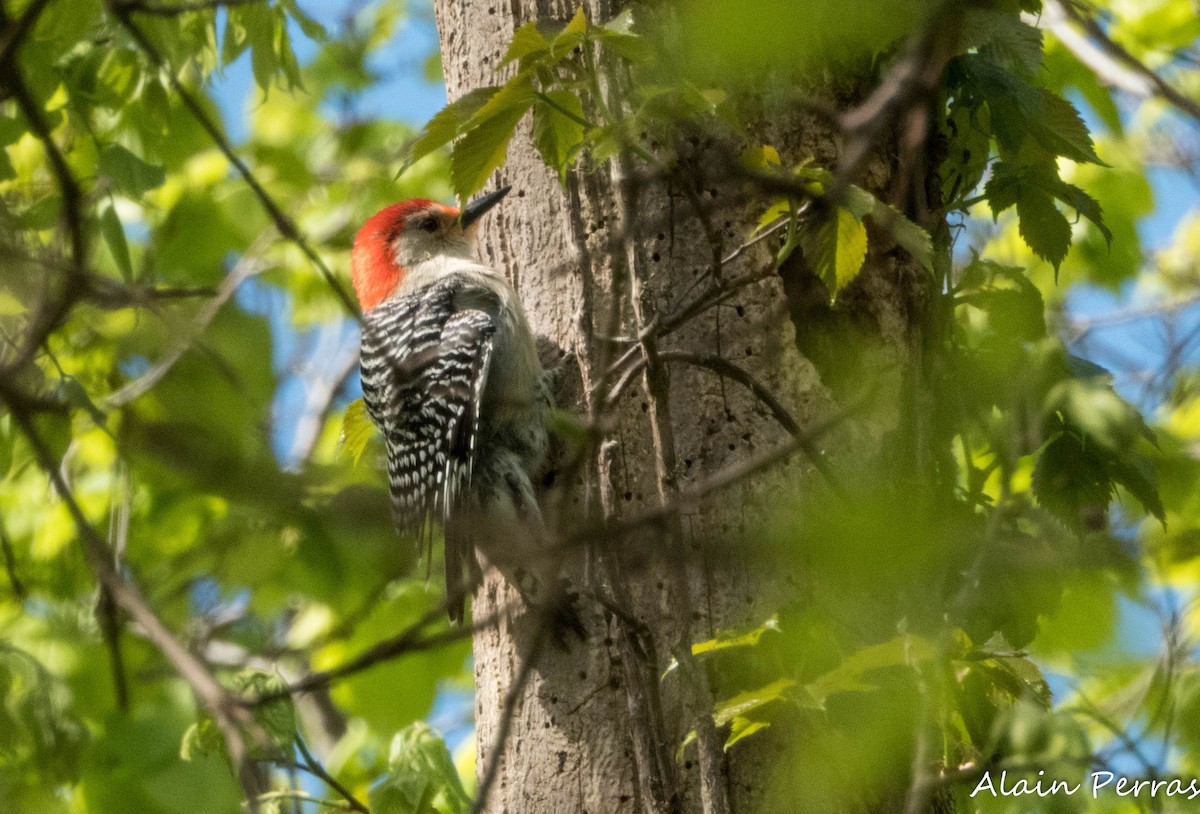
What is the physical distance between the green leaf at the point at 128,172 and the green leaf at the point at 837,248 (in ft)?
7.28

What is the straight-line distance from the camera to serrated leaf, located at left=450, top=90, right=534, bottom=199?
2.68 m

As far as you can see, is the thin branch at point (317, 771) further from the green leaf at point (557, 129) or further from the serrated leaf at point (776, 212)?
the serrated leaf at point (776, 212)

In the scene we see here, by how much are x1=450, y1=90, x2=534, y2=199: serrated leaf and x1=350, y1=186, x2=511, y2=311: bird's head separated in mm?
2407

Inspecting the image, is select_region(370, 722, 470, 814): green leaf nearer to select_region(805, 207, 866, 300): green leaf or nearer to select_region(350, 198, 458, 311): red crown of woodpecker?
select_region(805, 207, 866, 300): green leaf

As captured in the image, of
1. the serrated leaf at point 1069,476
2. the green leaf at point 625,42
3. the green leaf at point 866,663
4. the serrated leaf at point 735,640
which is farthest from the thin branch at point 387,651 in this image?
the serrated leaf at point 1069,476

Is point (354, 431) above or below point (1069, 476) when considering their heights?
above

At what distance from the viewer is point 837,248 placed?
271 cm

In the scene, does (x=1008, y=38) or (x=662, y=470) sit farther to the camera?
(x=662, y=470)

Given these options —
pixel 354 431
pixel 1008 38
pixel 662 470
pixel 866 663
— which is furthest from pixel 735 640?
pixel 354 431

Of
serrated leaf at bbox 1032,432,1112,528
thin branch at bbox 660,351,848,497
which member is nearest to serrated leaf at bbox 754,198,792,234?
thin branch at bbox 660,351,848,497

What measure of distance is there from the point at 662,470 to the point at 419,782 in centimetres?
109

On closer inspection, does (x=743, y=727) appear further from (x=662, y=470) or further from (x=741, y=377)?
(x=741, y=377)

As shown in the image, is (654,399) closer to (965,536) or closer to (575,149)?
(575,149)

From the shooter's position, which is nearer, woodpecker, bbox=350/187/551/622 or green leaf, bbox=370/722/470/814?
green leaf, bbox=370/722/470/814
